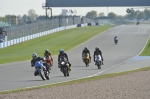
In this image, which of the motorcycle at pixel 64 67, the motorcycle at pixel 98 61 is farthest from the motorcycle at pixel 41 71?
the motorcycle at pixel 98 61

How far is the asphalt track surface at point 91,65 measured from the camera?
25819mm

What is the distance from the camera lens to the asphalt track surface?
25819mm

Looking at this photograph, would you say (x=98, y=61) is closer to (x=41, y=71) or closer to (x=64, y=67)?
(x=64, y=67)


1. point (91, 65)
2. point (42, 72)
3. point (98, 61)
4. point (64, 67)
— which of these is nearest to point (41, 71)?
point (42, 72)

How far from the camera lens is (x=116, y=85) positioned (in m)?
21.6

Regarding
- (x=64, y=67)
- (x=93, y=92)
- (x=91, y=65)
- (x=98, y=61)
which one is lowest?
(x=91, y=65)

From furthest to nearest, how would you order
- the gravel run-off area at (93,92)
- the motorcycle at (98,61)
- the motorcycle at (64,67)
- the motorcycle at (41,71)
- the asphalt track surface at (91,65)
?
the motorcycle at (98,61) → the motorcycle at (64,67) → the asphalt track surface at (91,65) → the motorcycle at (41,71) → the gravel run-off area at (93,92)

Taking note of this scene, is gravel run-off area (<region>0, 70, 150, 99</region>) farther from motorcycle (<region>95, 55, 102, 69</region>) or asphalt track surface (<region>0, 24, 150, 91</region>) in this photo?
motorcycle (<region>95, 55, 102, 69</region>)

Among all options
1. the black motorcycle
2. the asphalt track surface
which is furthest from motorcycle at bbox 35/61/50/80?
the asphalt track surface

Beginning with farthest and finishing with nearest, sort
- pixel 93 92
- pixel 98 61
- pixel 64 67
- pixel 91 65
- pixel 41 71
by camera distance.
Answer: pixel 91 65
pixel 98 61
pixel 64 67
pixel 41 71
pixel 93 92

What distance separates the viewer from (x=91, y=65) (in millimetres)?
38219

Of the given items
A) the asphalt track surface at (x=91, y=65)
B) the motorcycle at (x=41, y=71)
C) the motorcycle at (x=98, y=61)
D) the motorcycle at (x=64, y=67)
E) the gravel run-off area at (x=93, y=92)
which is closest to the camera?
the gravel run-off area at (x=93, y=92)

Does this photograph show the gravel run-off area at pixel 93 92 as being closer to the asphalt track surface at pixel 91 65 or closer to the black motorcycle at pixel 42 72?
the asphalt track surface at pixel 91 65

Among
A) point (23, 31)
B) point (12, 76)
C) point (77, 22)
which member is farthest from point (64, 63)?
point (77, 22)
